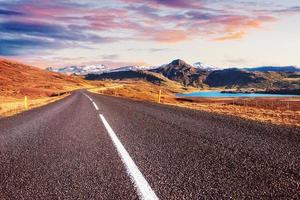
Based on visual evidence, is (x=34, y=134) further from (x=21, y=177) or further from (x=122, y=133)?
(x=21, y=177)

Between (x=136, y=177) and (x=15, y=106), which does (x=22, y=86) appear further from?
(x=136, y=177)

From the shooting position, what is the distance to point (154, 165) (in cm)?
645

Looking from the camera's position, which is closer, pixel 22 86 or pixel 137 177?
pixel 137 177

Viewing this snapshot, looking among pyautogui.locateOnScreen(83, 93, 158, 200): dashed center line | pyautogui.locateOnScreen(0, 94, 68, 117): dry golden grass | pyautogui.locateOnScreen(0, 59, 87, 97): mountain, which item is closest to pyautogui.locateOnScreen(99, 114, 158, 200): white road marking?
pyautogui.locateOnScreen(83, 93, 158, 200): dashed center line

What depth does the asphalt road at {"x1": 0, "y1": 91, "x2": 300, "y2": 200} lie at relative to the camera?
16.0 feet

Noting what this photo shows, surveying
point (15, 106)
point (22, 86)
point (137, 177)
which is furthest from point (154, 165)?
point (22, 86)

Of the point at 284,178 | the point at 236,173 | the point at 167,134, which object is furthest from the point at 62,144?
the point at 284,178

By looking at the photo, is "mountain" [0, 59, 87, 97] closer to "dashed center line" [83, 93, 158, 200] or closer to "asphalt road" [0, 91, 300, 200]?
"asphalt road" [0, 91, 300, 200]

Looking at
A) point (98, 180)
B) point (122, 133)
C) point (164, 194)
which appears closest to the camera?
point (164, 194)

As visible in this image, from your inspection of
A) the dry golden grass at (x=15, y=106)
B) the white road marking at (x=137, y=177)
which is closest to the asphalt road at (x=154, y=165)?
the white road marking at (x=137, y=177)

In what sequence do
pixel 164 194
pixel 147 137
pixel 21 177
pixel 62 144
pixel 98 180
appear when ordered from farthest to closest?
pixel 147 137 → pixel 62 144 → pixel 21 177 → pixel 98 180 → pixel 164 194

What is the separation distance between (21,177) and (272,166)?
4254mm

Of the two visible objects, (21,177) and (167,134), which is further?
Answer: (167,134)

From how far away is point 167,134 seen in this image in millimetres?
10406
